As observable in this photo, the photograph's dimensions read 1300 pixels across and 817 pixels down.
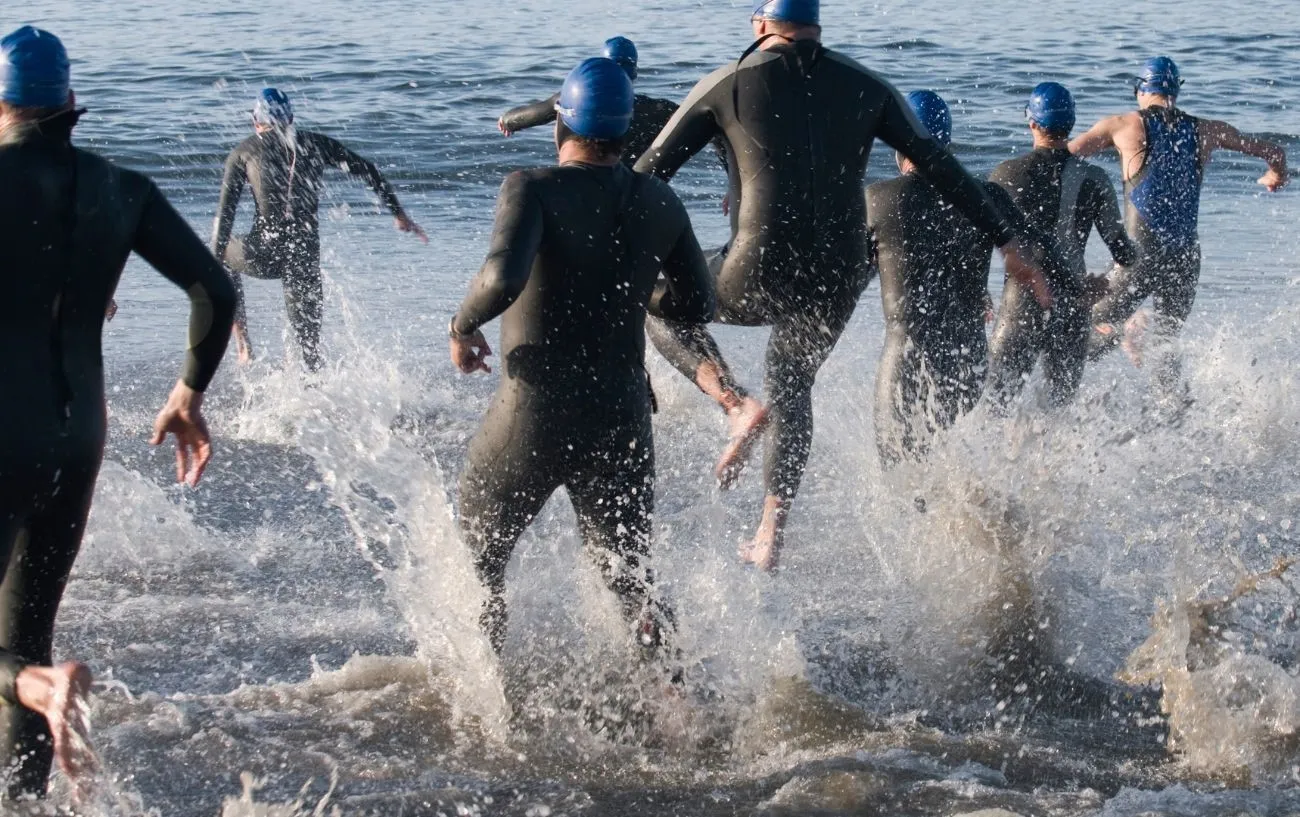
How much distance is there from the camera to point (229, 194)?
9289mm

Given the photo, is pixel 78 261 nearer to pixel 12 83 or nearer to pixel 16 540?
pixel 12 83

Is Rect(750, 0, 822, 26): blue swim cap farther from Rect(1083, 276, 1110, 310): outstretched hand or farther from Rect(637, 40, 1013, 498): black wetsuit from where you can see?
Rect(1083, 276, 1110, 310): outstretched hand

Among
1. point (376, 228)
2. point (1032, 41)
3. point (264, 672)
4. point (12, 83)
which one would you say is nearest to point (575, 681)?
point (264, 672)

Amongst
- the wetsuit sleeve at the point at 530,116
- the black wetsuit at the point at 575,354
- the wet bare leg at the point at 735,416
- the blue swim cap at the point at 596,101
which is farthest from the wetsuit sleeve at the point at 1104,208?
the blue swim cap at the point at 596,101

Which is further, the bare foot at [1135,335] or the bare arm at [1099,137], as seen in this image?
the bare foot at [1135,335]

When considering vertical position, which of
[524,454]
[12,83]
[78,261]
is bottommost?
[524,454]

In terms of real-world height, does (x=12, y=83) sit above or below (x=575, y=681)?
above

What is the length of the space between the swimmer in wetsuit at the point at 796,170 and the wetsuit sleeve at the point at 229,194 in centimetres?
426

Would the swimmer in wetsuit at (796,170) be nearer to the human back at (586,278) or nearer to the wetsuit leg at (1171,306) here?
the human back at (586,278)

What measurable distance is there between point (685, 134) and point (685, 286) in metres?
1.11

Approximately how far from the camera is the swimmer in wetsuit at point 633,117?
25.3 ft

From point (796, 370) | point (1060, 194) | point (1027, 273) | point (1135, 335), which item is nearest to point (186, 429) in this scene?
point (796, 370)

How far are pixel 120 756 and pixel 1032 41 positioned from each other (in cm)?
2220

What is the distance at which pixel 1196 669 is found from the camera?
489 cm
